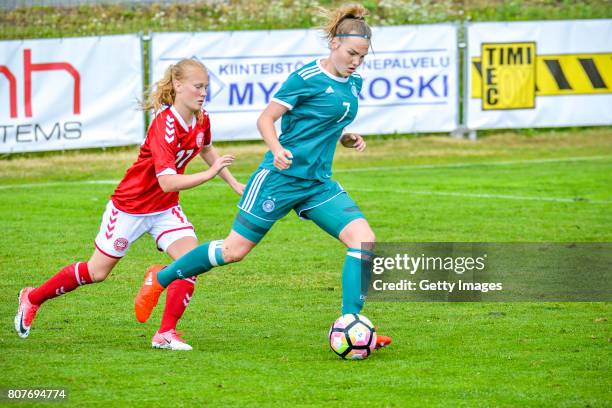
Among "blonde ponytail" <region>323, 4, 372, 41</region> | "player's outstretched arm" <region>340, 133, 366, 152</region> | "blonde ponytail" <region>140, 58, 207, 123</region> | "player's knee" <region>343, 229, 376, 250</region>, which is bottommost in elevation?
"player's knee" <region>343, 229, 376, 250</region>

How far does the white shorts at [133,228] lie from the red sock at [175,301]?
0.32 meters

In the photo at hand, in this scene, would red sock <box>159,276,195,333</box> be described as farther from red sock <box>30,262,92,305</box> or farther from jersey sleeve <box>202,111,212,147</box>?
jersey sleeve <box>202,111,212,147</box>

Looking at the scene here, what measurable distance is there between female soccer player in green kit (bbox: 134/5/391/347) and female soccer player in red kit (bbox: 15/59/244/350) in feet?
1.12

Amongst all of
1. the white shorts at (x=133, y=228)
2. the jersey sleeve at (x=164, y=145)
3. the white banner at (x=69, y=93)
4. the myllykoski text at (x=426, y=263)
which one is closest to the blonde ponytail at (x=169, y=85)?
the jersey sleeve at (x=164, y=145)

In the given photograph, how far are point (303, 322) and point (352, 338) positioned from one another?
143cm

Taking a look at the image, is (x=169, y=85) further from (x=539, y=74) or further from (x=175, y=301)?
(x=539, y=74)

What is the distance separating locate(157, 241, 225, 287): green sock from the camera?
7336mm

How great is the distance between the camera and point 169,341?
7457 millimetres

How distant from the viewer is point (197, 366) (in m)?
6.87

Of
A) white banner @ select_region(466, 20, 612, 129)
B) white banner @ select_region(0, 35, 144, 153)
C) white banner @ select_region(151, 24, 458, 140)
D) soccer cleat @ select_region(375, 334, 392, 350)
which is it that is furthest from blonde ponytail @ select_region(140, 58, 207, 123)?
white banner @ select_region(466, 20, 612, 129)

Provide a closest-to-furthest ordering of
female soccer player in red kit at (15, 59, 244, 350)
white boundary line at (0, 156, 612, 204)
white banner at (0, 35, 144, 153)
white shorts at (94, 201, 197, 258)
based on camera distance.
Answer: female soccer player in red kit at (15, 59, 244, 350) < white shorts at (94, 201, 197, 258) < white boundary line at (0, 156, 612, 204) < white banner at (0, 35, 144, 153)

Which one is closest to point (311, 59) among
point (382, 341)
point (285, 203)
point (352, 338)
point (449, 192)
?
point (449, 192)

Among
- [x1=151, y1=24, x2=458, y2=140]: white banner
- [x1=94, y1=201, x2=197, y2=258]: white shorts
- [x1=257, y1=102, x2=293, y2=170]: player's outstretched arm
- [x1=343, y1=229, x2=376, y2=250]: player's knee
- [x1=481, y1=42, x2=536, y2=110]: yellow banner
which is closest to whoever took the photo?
[x1=257, y1=102, x2=293, y2=170]: player's outstretched arm

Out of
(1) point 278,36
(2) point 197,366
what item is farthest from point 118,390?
(1) point 278,36
